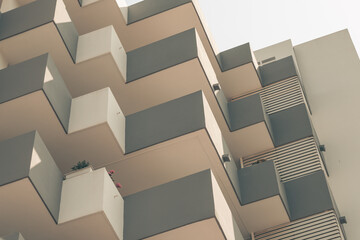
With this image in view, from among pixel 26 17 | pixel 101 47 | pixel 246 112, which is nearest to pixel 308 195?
pixel 246 112

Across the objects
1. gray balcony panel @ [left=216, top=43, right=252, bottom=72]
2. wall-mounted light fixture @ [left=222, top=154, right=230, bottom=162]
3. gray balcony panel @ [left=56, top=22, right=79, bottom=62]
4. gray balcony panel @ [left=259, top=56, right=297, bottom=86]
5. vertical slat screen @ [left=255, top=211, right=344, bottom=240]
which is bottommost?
vertical slat screen @ [left=255, top=211, right=344, bottom=240]

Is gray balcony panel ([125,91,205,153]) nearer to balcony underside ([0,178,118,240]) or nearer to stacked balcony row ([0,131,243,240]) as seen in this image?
stacked balcony row ([0,131,243,240])

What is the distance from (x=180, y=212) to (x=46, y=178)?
2815mm

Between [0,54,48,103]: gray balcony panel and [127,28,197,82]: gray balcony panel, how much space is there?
3218 millimetres

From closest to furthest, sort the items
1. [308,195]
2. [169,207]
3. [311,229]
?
1. [169,207]
2. [311,229]
3. [308,195]

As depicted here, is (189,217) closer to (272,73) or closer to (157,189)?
(157,189)

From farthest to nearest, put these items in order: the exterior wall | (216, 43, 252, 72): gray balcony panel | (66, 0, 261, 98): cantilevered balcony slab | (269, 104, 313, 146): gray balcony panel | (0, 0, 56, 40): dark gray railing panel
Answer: (216, 43, 252, 72): gray balcony panel
(66, 0, 261, 98): cantilevered balcony slab
(269, 104, 313, 146): gray balcony panel
the exterior wall
(0, 0, 56, 40): dark gray railing panel

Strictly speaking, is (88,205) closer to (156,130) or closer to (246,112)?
(156,130)

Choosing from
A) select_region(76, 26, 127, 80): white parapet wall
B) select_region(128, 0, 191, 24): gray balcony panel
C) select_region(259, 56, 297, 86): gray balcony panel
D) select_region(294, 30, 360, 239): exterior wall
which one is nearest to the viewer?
select_region(76, 26, 127, 80): white parapet wall

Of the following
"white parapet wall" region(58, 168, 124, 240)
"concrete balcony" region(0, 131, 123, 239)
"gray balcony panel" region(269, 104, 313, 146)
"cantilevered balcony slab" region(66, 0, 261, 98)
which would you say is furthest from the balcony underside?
"cantilevered balcony slab" region(66, 0, 261, 98)

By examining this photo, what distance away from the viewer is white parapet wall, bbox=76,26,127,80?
17750 millimetres

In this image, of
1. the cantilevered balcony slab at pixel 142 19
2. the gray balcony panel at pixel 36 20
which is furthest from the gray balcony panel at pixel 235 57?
the gray balcony panel at pixel 36 20

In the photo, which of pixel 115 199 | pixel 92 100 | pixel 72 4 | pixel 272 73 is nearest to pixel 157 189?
pixel 115 199

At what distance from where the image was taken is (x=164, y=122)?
16.1m
